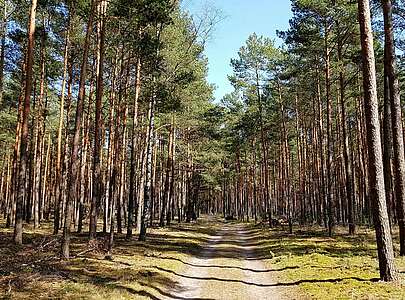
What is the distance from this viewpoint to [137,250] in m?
17.3

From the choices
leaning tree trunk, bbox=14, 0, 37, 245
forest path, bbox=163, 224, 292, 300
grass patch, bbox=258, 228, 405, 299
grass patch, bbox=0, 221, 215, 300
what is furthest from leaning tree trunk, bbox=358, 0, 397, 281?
leaning tree trunk, bbox=14, 0, 37, 245

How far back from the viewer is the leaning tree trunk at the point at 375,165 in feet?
34.1

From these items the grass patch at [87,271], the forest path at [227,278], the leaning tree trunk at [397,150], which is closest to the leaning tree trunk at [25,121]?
the grass patch at [87,271]

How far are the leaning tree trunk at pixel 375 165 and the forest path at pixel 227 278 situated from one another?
2.84m

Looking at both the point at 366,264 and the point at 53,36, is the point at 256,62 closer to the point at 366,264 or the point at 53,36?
the point at 53,36

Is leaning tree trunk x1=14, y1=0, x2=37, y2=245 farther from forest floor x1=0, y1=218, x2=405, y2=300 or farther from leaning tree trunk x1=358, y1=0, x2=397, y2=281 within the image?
leaning tree trunk x1=358, y1=0, x2=397, y2=281

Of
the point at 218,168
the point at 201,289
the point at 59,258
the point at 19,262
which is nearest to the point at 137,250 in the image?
the point at 59,258

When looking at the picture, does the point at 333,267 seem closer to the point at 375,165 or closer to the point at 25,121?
the point at 375,165

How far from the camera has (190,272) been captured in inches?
552

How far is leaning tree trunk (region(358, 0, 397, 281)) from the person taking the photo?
10.4 metres

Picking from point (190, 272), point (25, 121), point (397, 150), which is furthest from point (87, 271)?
point (397, 150)

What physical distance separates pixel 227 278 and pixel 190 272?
1.81 m

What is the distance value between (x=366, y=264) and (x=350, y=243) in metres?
6.41

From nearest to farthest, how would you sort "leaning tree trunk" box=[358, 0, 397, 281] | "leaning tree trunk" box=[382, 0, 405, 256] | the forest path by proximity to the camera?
"leaning tree trunk" box=[358, 0, 397, 281], the forest path, "leaning tree trunk" box=[382, 0, 405, 256]
